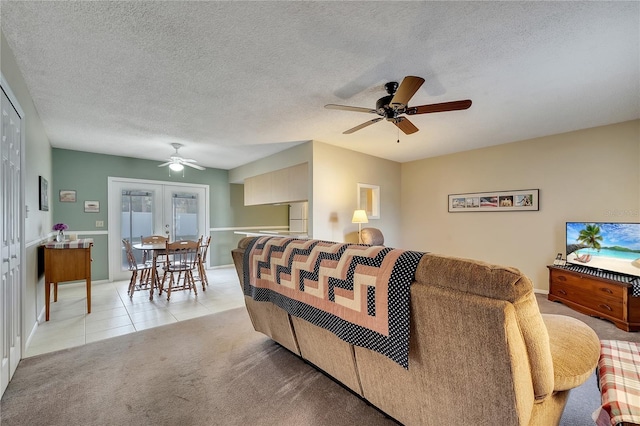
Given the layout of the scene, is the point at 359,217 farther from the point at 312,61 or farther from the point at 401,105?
the point at 312,61

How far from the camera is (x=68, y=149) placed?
4.63 metres

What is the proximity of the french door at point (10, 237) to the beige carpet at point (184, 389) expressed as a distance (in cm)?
21

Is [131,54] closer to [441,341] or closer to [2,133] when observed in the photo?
[2,133]

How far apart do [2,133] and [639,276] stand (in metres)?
5.71

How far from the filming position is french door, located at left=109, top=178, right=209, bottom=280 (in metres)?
5.05

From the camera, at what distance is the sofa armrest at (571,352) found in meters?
1.10

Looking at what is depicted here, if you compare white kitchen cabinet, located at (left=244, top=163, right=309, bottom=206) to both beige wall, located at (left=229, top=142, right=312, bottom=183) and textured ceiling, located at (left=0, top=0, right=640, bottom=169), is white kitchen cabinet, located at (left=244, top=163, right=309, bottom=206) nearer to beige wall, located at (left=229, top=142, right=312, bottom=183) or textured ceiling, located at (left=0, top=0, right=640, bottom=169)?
beige wall, located at (left=229, top=142, right=312, bottom=183)

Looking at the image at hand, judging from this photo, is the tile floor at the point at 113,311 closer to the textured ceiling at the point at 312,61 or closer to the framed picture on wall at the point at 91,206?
the framed picture on wall at the point at 91,206

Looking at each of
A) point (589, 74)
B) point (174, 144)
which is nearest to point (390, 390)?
point (589, 74)

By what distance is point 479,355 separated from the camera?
98 centimetres

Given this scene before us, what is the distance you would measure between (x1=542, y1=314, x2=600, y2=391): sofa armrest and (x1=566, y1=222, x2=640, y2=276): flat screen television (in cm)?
247

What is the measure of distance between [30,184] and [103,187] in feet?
7.98

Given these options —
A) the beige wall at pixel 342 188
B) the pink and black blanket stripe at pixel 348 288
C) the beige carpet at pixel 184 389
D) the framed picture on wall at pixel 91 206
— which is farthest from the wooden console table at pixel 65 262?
the beige wall at pixel 342 188

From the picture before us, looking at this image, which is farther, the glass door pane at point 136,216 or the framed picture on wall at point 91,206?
the glass door pane at point 136,216
